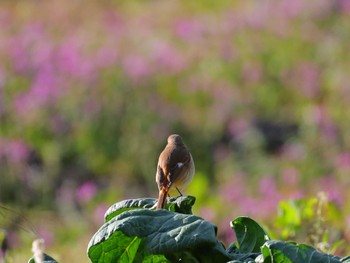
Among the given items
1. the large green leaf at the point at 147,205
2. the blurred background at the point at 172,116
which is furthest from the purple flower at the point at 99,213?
the large green leaf at the point at 147,205

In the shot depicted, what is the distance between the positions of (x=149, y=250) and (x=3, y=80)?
742cm

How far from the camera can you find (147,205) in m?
3.05

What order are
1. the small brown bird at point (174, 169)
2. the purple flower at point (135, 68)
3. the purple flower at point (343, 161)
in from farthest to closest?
the purple flower at point (135, 68)
the purple flower at point (343, 161)
the small brown bird at point (174, 169)

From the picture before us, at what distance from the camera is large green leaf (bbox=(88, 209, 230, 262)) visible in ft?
8.71

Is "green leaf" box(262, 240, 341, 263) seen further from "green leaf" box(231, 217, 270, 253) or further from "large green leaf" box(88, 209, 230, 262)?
"green leaf" box(231, 217, 270, 253)

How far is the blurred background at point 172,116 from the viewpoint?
796cm

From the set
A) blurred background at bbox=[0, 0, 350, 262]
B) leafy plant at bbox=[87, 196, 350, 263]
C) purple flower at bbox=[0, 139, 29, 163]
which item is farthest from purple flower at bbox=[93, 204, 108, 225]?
leafy plant at bbox=[87, 196, 350, 263]

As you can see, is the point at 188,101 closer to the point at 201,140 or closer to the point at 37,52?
the point at 201,140

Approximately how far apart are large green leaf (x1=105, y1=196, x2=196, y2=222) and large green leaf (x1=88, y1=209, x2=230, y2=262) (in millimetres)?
186

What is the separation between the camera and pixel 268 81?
11.2m

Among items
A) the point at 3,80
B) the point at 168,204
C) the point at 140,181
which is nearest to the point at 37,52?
the point at 3,80

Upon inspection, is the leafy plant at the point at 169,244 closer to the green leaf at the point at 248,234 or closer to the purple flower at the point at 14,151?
the green leaf at the point at 248,234

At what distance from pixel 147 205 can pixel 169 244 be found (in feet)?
1.36

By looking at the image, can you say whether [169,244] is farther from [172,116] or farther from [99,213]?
[172,116]
